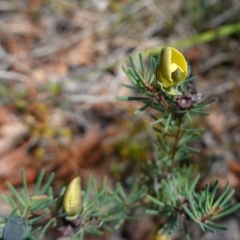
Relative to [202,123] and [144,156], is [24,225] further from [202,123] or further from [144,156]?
[202,123]

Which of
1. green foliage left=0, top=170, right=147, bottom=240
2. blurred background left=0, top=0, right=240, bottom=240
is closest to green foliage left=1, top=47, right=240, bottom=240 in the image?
green foliage left=0, top=170, right=147, bottom=240

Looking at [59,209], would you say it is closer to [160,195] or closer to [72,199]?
[72,199]

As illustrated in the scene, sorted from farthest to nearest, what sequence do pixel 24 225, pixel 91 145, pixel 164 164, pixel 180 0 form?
pixel 180 0
pixel 91 145
pixel 164 164
pixel 24 225

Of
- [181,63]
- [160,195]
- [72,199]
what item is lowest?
[160,195]

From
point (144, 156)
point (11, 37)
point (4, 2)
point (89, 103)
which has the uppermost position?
point (4, 2)

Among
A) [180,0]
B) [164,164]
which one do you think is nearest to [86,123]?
[180,0]

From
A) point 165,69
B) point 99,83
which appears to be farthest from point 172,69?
point 99,83

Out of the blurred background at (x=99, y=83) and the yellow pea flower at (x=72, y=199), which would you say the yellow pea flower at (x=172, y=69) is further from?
the blurred background at (x=99, y=83)
